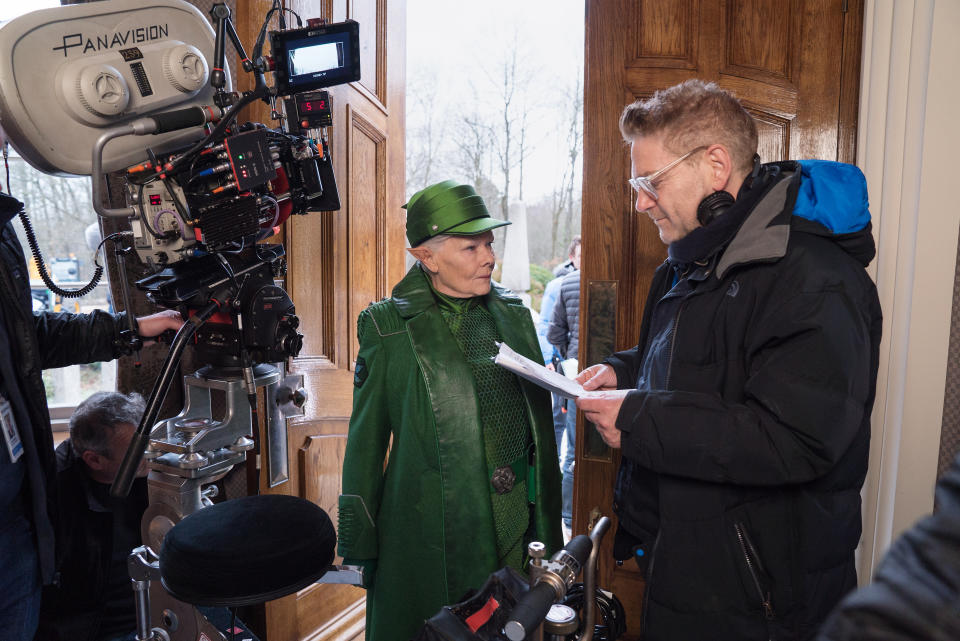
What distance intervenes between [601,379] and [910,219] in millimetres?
994

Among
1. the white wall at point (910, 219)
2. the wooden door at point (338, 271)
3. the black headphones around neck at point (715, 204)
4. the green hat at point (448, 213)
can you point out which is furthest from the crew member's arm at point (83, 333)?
the white wall at point (910, 219)

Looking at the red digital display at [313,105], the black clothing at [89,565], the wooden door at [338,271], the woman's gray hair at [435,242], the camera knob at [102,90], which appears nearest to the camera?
the camera knob at [102,90]

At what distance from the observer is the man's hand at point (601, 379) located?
1.40m

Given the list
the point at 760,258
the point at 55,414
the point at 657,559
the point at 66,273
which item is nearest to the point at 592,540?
the point at 657,559

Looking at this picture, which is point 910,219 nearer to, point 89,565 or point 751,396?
point 751,396

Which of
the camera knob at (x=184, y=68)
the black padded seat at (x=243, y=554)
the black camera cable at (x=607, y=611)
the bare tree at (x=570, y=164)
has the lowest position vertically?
the black camera cable at (x=607, y=611)

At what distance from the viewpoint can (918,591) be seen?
290 mm

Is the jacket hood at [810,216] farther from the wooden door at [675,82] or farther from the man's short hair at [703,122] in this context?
the wooden door at [675,82]

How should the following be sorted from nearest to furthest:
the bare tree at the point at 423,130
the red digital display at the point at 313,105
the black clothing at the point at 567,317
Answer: the red digital display at the point at 313,105, the black clothing at the point at 567,317, the bare tree at the point at 423,130

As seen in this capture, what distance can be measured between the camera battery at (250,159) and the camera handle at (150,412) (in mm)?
249

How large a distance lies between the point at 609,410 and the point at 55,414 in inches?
166

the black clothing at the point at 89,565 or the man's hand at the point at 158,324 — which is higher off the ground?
the man's hand at the point at 158,324

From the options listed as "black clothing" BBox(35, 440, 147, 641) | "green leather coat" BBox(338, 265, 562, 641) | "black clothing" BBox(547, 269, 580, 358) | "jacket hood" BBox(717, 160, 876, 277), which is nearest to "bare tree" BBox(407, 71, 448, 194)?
"black clothing" BBox(547, 269, 580, 358)

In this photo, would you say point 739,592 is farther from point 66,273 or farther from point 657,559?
point 66,273
